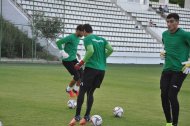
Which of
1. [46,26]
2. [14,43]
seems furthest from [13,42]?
[46,26]

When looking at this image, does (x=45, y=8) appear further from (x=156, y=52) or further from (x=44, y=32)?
(x=156, y=52)

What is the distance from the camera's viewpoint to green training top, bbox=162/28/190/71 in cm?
889

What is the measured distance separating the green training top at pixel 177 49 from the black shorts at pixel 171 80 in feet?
0.29

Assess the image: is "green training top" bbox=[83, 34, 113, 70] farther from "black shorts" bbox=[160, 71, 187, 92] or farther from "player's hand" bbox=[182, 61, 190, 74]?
"player's hand" bbox=[182, 61, 190, 74]

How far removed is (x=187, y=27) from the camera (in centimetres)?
5300

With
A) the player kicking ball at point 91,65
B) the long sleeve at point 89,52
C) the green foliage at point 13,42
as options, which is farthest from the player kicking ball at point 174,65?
the green foliage at point 13,42

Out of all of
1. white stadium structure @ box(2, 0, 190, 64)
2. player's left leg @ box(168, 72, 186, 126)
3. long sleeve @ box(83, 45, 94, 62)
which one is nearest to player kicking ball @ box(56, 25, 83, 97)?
long sleeve @ box(83, 45, 94, 62)

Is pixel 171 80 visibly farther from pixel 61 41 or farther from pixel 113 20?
pixel 113 20

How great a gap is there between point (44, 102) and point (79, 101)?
11.2 ft

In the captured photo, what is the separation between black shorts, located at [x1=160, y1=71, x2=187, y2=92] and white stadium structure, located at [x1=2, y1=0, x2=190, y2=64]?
1090 inches

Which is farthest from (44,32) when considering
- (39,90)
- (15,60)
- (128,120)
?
(128,120)

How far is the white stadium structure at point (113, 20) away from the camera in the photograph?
3766 centimetres

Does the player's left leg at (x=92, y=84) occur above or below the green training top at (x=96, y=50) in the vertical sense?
below

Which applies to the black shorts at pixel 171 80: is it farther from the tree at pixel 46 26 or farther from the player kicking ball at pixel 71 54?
the tree at pixel 46 26
